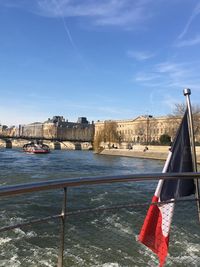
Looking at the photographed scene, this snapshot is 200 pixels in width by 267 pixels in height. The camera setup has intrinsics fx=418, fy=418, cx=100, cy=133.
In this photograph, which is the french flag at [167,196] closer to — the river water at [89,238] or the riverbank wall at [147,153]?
the river water at [89,238]

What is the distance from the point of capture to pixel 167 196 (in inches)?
154

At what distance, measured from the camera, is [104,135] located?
112562mm

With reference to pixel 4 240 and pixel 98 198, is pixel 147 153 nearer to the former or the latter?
pixel 98 198

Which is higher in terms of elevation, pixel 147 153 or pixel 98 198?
pixel 147 153

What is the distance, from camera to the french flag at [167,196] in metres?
3.76

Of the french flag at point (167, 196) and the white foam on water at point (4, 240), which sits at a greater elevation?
the french flag at point (167, 196)

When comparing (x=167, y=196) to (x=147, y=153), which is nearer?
(x=167, y=196)

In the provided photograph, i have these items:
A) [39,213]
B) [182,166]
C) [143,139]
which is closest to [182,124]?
[182,166]

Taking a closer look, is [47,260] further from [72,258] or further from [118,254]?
[118,254]

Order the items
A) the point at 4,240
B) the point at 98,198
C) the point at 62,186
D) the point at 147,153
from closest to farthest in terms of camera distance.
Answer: the point at 62,186, the point at 4,240, the point at 98,198, the point at 147,153

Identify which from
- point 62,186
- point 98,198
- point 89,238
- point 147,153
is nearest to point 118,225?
point 89,238

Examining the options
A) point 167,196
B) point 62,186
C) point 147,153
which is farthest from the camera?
point 147,153

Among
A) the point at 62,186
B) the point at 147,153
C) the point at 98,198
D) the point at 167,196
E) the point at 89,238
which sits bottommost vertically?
the point at 89,238

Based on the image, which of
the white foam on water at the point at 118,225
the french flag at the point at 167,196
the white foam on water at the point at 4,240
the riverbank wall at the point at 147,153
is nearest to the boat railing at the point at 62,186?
the french flag at the point at 167,196
